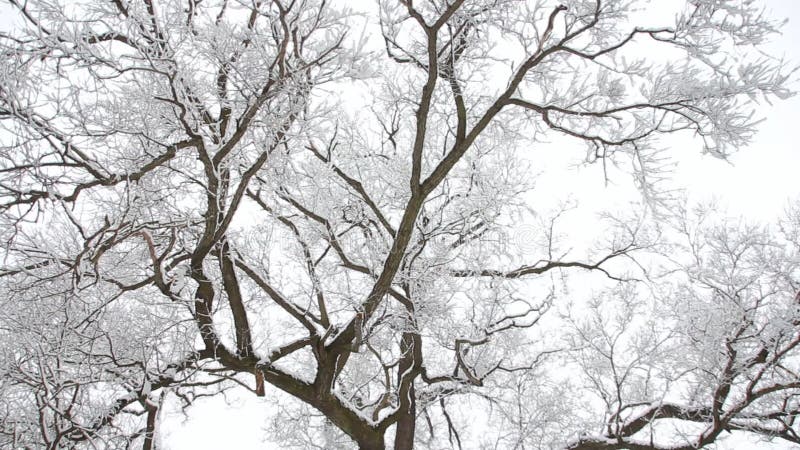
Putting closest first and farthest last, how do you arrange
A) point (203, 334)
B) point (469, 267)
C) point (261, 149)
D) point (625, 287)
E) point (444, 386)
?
point (261, 149) < point (203, 334) < point (469, 267) < point (444, 386) < point (625, 287)

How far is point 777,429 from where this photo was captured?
266 inches

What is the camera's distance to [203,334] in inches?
245

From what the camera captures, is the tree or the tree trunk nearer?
the tree

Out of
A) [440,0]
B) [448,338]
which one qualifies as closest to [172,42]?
[440,0]

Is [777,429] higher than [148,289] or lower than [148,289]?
lower

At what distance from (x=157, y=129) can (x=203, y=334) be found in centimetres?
237

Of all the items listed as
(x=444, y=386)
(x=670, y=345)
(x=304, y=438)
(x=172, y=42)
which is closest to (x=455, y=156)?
(x=172, y=42)

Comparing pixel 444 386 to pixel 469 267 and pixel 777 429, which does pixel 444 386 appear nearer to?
pixel 469 267

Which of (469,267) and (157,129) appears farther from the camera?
(469,267)

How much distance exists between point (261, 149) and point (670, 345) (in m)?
7.92

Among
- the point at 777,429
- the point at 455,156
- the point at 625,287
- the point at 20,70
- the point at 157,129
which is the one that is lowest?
the point at 777,429

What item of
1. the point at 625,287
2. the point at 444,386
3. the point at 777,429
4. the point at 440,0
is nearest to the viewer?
the point at 440,0

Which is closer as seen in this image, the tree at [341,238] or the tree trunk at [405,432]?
the tree at [341,238]

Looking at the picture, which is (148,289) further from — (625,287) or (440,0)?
(625,287)
